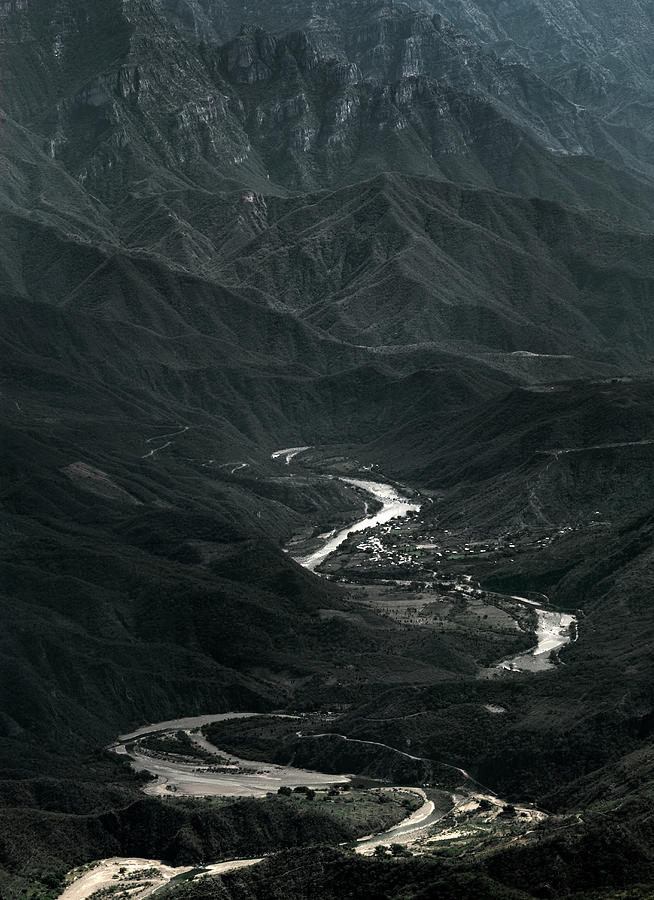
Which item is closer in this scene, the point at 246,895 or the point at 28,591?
the point at 246,895

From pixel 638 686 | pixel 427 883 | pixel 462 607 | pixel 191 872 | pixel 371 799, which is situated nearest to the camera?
pixel 427 883

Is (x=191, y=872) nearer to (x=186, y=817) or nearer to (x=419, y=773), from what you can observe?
(x=186, y=817)

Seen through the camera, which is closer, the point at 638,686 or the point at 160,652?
the point at 638,686

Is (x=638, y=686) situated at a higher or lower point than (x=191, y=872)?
lower

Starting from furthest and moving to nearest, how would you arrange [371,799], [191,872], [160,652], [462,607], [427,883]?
[462,607] → [160,652] → [371,799] → [191,872] → [427,883]

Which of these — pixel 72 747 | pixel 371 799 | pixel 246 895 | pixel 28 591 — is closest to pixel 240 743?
pixel 72 747

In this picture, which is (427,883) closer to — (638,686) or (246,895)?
(246,895)

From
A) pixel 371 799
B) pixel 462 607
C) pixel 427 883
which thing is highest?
pixel 427 883

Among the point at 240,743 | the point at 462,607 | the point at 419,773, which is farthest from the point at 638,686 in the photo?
the point at 462,607

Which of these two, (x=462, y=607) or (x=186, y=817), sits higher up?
(x=186, y=817)
